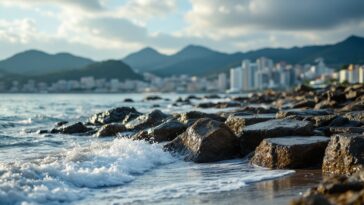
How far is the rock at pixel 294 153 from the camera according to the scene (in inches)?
416

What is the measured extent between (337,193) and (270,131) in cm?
639

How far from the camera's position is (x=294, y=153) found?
416 inches

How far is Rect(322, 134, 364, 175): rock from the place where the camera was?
9195 mm

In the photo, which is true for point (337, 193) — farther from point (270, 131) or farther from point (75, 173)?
point (270, 131)

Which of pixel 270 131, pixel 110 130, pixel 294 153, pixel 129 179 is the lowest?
pixel 129 179

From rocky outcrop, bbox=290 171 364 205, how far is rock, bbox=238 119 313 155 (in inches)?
218

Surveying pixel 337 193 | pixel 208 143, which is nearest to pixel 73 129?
pixel 208 143

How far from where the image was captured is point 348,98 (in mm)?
30703

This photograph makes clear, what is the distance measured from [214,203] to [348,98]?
83.5 feet

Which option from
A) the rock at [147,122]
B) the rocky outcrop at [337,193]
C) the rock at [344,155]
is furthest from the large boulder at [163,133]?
the rocky outcrop at [337,193]

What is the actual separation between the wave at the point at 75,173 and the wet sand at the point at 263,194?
2.01m

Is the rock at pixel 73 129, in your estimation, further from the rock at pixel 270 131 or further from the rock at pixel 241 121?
the rock at pixel 270 131

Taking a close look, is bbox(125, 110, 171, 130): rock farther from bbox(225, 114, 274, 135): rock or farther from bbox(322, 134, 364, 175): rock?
bbox(322, 134, 364, 175): rock

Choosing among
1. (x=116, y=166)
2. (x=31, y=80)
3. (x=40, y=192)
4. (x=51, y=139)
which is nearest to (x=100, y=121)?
(x=51, y=139)
